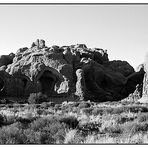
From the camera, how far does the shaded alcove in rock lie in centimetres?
5494

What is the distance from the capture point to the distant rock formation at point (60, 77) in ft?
171

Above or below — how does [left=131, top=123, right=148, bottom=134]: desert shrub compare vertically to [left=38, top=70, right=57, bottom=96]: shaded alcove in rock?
below


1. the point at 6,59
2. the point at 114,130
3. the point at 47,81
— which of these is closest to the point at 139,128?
the point at 114,130

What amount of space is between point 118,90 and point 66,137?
50370mm

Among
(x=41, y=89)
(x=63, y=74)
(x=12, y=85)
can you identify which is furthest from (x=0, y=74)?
(x=63, y=74)

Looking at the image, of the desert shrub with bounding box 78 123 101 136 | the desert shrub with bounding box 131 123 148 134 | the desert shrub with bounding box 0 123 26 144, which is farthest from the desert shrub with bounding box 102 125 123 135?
the desert shrub with bounding box 0 123 26 144

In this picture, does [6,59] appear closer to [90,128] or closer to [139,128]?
[90,128]

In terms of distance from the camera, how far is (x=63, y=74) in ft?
172

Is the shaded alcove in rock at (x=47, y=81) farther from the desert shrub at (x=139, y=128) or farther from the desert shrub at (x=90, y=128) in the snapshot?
the desert shrub at (x=139, y=128)

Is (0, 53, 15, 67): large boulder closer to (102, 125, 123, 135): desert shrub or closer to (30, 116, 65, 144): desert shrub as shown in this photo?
(30, 116, 65, 144): desert shrub

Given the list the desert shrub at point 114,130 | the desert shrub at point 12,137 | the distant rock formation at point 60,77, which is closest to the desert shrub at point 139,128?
the desert shrub at point 114,130

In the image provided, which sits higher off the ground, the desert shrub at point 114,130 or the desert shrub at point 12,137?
the desert shrub at point 12,137

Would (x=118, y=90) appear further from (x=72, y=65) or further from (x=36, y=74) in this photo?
(x=36, y=74)

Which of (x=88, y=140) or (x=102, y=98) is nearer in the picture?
(x=88, y=140)
